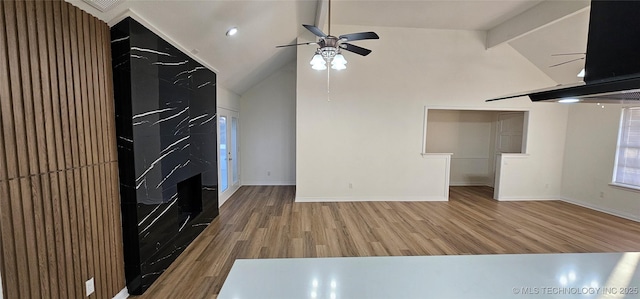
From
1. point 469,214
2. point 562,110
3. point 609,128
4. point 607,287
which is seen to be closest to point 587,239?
point 469,214

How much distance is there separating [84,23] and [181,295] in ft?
7.86

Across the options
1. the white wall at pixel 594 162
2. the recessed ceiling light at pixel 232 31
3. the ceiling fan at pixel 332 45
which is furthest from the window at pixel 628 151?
the recessed ceiling light at pixel 232 31

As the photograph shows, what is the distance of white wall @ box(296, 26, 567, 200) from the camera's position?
524cm

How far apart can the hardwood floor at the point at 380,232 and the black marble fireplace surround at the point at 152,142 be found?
0.95 ft

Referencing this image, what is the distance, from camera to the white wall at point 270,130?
6773 mm

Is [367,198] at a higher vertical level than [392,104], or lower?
lower

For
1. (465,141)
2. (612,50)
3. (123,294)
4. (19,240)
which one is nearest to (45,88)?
(19,240)

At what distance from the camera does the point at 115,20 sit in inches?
83.5

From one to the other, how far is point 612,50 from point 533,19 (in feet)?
15.6

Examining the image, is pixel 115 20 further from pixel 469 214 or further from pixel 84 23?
pixel 469 214

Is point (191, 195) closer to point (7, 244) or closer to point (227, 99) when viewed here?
point (227, 99)

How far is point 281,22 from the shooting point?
4.03 meters

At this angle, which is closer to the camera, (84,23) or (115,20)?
(84,23)

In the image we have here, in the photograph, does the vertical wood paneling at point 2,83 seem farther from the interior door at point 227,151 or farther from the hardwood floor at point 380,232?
the interior door at point 227,151
